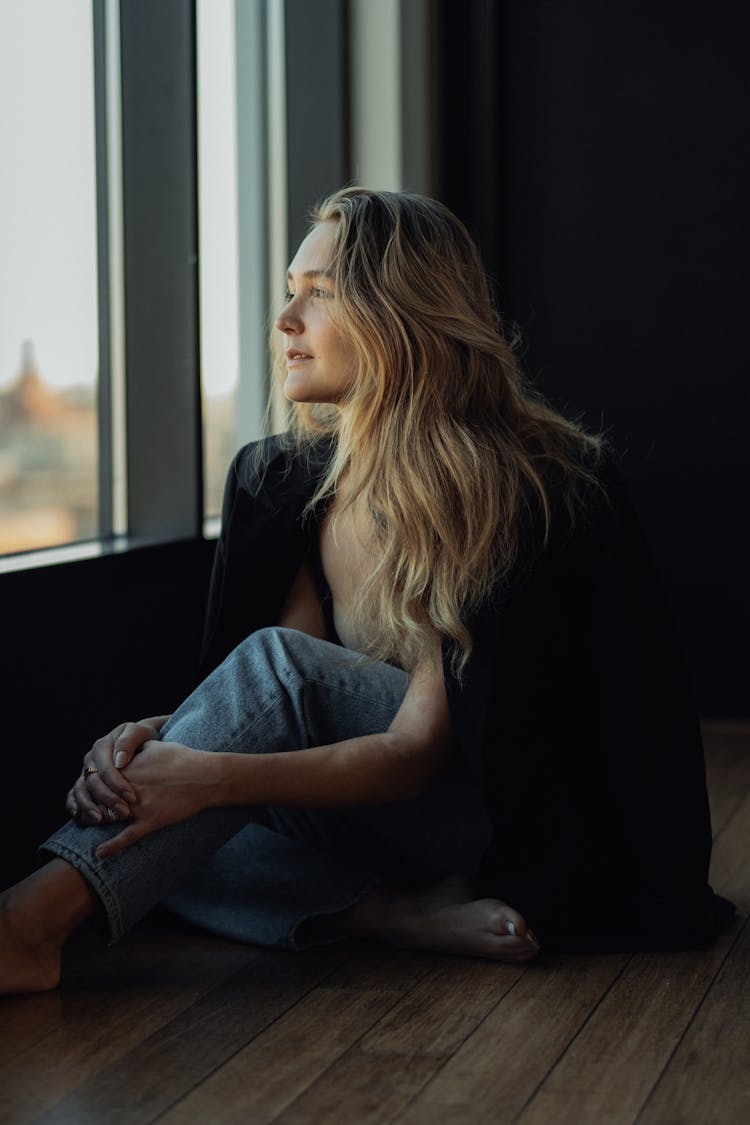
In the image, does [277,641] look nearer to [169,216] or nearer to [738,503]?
[169,216]

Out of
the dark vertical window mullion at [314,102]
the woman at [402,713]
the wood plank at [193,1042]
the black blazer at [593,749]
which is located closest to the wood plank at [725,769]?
the black blazer at [593,749]

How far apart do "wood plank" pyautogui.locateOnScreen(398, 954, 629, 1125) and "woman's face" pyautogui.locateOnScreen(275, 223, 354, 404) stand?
872 millimetres

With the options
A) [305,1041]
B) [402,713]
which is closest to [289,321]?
[402,713]

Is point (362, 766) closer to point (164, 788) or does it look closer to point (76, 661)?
point (164, 788)

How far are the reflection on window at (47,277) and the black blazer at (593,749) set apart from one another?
869 millimetres

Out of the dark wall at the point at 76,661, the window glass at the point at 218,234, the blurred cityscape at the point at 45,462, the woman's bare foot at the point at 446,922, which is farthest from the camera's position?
the window glass at the point at 218,234

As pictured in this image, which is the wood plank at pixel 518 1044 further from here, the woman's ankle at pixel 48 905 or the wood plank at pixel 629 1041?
the woman's ankle at pixel 48 905

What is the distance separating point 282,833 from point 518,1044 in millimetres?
635

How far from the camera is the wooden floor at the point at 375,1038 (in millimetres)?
1537

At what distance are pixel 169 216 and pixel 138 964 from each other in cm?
135

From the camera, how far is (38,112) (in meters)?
2.45

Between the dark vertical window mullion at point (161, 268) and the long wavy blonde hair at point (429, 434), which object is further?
the dark vertical window mullion at point (161, 268)

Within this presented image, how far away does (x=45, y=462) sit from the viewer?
8.14ft

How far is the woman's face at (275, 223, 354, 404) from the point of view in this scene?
209 centimetres
